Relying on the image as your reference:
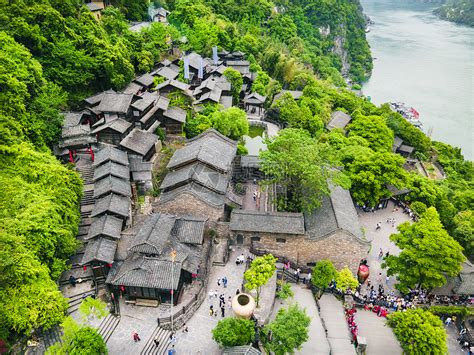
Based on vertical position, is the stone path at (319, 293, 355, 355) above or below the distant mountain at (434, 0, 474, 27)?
above

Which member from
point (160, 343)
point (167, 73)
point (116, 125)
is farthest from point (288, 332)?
point (167, 73)

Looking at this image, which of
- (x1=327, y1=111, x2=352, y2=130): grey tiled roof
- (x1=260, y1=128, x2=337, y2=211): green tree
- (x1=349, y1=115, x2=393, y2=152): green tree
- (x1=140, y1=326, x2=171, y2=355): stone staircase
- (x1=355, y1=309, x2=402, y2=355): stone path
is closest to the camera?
(x1=140, y1=326, x2=171, y2=355): stone staircase

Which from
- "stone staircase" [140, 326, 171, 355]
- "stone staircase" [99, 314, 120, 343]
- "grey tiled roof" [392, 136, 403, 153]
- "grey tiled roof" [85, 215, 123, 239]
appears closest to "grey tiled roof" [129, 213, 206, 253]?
"grey tiled roof" [85, 215, 123, 239]

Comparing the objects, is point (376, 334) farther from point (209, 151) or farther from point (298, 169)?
point (209, 151)

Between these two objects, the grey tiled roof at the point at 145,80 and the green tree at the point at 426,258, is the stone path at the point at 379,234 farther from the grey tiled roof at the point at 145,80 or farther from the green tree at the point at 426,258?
the grey tiled roof at the point at 145,80

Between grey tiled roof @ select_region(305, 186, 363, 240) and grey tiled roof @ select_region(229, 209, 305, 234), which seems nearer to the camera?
grey tiled roof @ select_region(229, 209, 305, 234)

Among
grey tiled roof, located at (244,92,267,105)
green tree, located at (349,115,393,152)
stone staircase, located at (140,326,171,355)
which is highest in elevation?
stone staircase, located at (140,326,171,355)

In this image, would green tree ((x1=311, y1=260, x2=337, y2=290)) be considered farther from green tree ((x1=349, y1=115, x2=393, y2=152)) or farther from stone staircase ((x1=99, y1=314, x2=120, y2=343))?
green tree ((x1=349, y1=115, x2=393, y2=152))

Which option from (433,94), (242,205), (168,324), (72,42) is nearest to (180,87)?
(72,42)

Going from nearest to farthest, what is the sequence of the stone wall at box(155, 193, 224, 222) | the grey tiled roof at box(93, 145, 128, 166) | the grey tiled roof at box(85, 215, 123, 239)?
the grey tiled roof at box(85, 215, 123, 239), the stone wall at box(155, 193, 224, 222), the grey tiled roof at box(93, 145, 128, 166)
